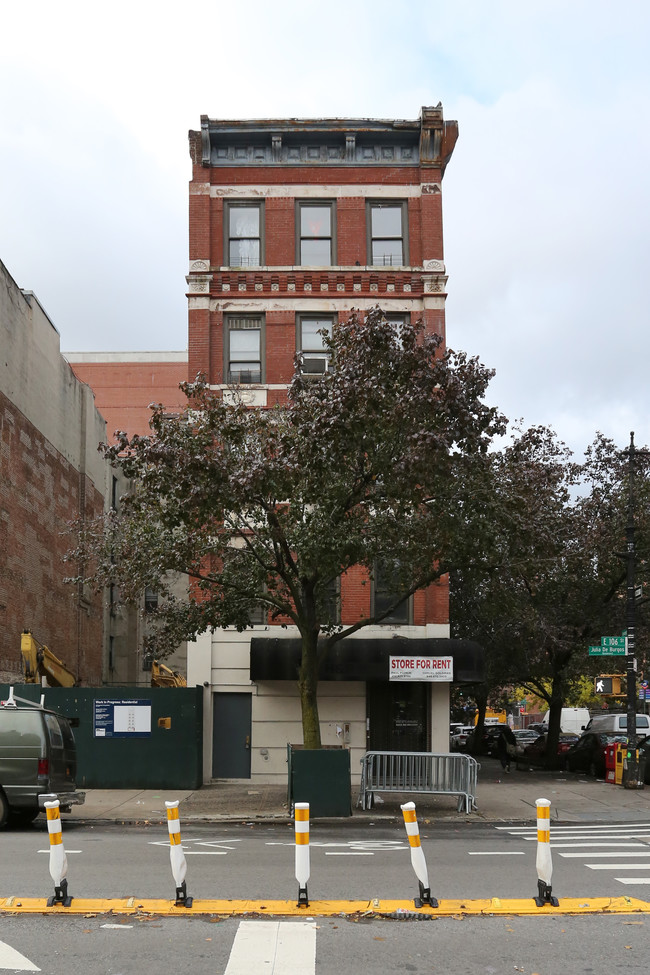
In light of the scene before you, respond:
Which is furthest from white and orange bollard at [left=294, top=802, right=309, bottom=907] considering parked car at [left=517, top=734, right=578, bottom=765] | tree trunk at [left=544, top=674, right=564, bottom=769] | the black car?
the black car

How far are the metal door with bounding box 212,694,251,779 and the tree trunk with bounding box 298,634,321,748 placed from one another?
586 cm

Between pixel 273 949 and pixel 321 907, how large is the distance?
53.5 inches

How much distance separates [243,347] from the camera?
26.1 m

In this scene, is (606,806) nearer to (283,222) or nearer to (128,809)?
(128,809)

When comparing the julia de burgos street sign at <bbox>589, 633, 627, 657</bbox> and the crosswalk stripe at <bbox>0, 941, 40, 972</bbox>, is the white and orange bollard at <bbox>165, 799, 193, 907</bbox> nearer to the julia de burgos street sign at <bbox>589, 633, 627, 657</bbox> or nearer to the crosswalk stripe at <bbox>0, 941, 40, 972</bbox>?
the crosswalk stripe at <bbox>0, 941, 40, 972</bbox>

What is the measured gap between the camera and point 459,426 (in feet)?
53.8

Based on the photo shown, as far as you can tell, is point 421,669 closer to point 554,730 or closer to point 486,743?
point 554,730

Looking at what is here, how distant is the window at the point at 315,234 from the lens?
26656 mm

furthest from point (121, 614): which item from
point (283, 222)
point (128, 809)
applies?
point (128, 809)

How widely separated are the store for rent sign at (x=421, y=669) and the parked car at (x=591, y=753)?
6689mm

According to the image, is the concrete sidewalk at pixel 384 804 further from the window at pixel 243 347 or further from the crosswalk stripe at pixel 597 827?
the window at pixel 243 347

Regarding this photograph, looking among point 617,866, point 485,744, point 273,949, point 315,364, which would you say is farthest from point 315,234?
point 485,744

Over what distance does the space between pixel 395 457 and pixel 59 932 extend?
10.1 meters

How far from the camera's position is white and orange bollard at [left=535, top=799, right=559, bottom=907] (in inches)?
332
